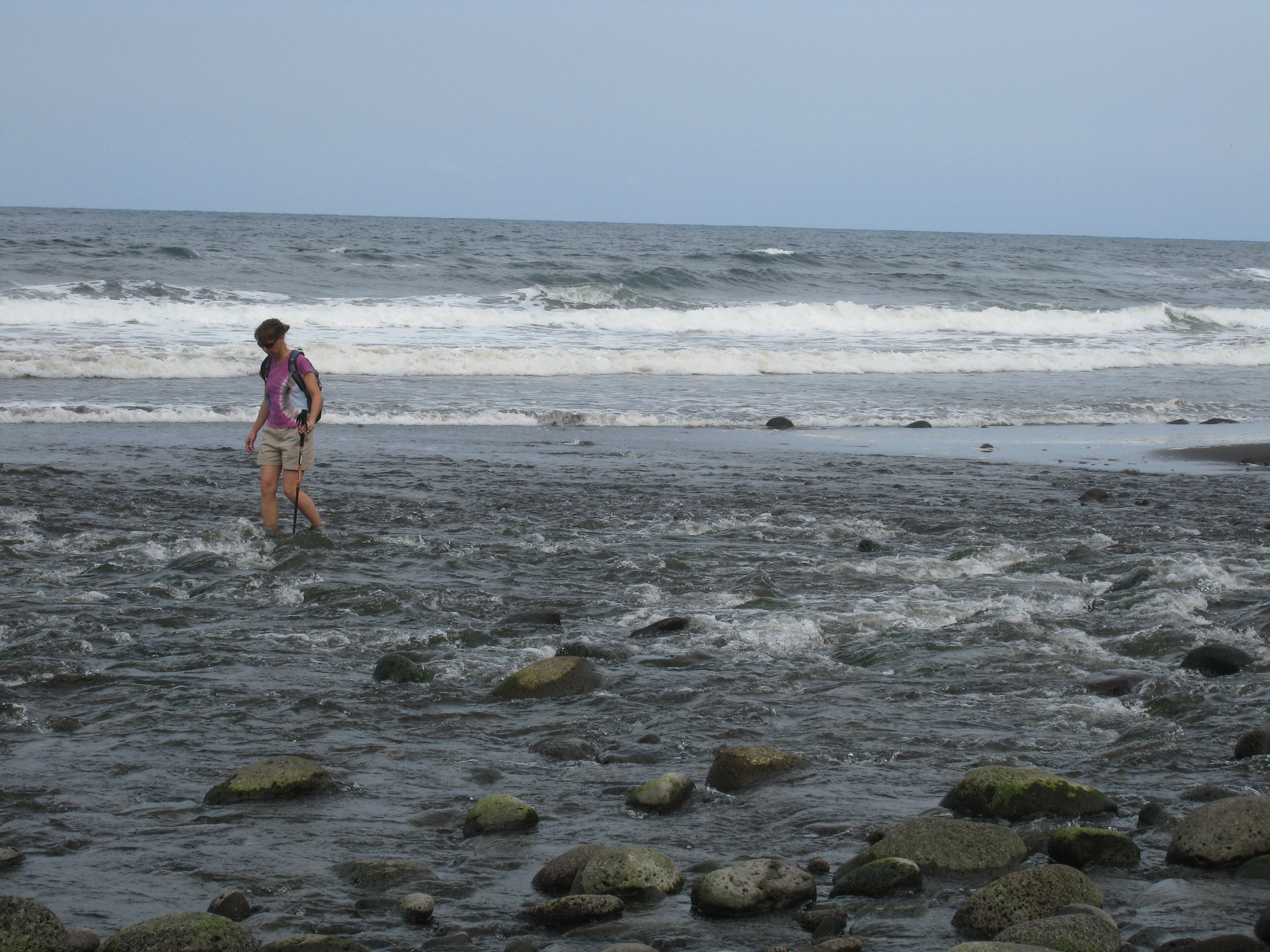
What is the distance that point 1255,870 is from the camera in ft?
11.5

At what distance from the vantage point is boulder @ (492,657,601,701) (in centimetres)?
525

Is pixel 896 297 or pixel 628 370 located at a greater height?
pixel 896 297

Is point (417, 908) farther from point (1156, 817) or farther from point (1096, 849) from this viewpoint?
point (1156, 817)

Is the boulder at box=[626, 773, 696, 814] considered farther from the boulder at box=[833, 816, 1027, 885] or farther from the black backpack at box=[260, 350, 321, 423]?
the black backpack at box=[260, 350, 321, 423]

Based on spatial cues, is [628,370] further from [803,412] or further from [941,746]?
[941,746]

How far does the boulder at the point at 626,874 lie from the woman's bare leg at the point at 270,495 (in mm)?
5670

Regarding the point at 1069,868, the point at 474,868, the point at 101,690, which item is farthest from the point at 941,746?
the point at 101,690

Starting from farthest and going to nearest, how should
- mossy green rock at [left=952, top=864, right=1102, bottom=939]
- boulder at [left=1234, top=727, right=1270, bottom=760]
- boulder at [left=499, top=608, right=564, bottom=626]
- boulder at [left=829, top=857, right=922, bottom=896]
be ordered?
boulder at [left=499, top=608, right=564, bottom=626]
boulder at [left=1234, top=727, right=1270, bottom=760]
boulder at [left=829, top=857, right=922, bottom=896]
mossy green rock at [left=952, top=864, right=1102, bottom=939]

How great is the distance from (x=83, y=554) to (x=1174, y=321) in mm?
36208

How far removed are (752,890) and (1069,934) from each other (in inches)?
34.3

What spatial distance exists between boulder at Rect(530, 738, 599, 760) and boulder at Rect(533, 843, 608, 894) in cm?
98

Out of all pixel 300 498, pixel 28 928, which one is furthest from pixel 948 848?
pixel 300 498

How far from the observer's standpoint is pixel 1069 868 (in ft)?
11.0

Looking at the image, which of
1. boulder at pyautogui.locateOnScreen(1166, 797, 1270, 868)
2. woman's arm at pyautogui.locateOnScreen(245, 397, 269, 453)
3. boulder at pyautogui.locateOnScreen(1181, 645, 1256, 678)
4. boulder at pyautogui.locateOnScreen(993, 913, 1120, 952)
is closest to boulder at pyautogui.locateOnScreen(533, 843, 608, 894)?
boulder at pyautogui.locateOnScreen(993, 913, 1120, 952)
